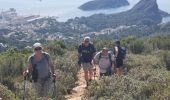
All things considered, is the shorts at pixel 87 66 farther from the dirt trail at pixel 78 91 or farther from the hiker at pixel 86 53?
the dirt trail at pixel 78 91

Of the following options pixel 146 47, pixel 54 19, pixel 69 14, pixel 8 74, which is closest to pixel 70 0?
pixel 69 14

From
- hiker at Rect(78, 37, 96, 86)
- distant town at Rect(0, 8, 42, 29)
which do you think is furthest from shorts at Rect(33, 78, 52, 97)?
distant town at Rect(0, 8, 42, 29)

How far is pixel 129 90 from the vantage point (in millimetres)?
9117

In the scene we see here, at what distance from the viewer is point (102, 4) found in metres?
142

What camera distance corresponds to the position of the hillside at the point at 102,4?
138 metres

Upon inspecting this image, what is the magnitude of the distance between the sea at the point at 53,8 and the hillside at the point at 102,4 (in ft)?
7.36

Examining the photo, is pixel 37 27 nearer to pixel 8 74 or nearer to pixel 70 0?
pixel 70 0

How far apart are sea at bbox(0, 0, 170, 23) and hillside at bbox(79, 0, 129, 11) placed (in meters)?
2.24

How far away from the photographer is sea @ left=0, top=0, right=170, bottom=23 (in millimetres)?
122975

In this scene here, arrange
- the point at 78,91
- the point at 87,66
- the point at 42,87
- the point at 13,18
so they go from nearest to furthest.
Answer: the point at 42,87 < the point at 87,66 < the point at 78,91 < the point at 13,18

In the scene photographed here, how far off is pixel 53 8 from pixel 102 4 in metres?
18.1

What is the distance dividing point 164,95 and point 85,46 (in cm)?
468

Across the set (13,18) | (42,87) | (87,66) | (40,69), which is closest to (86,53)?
(87,66)

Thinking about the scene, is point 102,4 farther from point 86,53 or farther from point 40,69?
point 40,69
